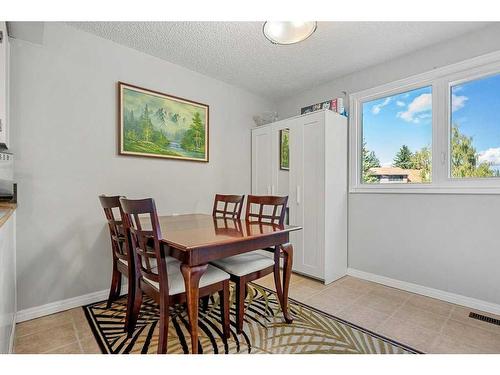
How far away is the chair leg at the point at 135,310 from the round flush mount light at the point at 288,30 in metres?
1.95

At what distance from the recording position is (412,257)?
261 centimetres

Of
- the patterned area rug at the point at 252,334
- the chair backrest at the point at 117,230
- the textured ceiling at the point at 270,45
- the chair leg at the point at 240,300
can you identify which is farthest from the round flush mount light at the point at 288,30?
the patterned area rug at the point at 252,334

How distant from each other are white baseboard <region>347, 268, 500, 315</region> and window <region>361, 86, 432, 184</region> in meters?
1.07

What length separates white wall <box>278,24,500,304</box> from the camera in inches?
86.4

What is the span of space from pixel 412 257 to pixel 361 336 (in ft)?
4.06

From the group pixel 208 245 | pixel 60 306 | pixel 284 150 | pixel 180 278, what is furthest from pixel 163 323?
pixel 284 150

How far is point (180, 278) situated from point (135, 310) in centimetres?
45

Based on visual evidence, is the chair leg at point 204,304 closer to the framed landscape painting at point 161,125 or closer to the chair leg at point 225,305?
the chair leg at point 225,305

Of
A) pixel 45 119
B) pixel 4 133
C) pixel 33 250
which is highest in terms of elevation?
pixel 45 119

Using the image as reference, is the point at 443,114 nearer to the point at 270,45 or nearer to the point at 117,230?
the point at 270,45

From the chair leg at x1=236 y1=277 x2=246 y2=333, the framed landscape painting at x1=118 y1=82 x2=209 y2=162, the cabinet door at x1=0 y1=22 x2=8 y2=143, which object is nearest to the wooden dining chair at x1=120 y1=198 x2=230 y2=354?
the chair leg at x1=236 y1=277 x2=246 y2=333

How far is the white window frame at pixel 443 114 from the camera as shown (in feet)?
7.25
